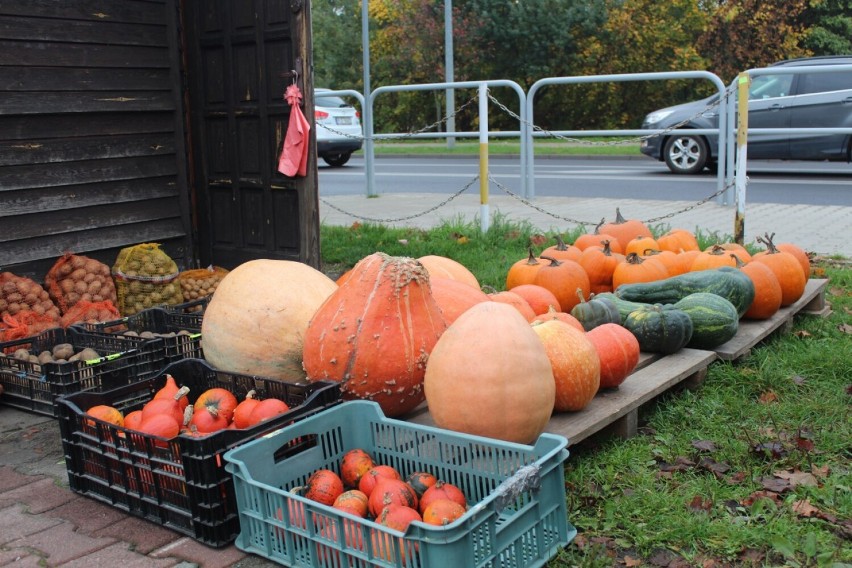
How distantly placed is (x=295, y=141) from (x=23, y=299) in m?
2.09

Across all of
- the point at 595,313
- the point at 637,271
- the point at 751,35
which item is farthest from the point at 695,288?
the point at 751,35

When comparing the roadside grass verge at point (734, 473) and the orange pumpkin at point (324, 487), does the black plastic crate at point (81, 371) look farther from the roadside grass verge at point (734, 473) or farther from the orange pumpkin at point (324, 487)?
the roadside grass verge at point (734, 473)

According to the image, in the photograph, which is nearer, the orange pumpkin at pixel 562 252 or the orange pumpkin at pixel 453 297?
the orange pumpkin at pixel 453 297

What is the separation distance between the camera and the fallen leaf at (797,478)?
10.7 ft

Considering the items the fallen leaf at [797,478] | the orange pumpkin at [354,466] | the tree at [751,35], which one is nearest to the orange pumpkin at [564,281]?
the fallen leaf at [797,478]

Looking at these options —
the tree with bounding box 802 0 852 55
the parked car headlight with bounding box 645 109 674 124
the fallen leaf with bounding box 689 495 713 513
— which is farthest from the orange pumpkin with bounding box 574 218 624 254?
the tree with bounding box 802 0 852 55

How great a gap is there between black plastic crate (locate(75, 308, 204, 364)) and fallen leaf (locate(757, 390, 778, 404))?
285 cm

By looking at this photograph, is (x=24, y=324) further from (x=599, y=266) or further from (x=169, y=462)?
(x=599, y=266)

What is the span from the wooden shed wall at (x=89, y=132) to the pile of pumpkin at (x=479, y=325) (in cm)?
296

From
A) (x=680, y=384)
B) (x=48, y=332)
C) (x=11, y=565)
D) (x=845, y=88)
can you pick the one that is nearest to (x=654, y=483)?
(x=680, y=384)

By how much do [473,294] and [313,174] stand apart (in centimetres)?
262

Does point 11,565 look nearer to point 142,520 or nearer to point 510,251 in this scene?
point 142,520

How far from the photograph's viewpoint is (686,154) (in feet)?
50.5

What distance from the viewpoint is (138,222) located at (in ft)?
23.3
